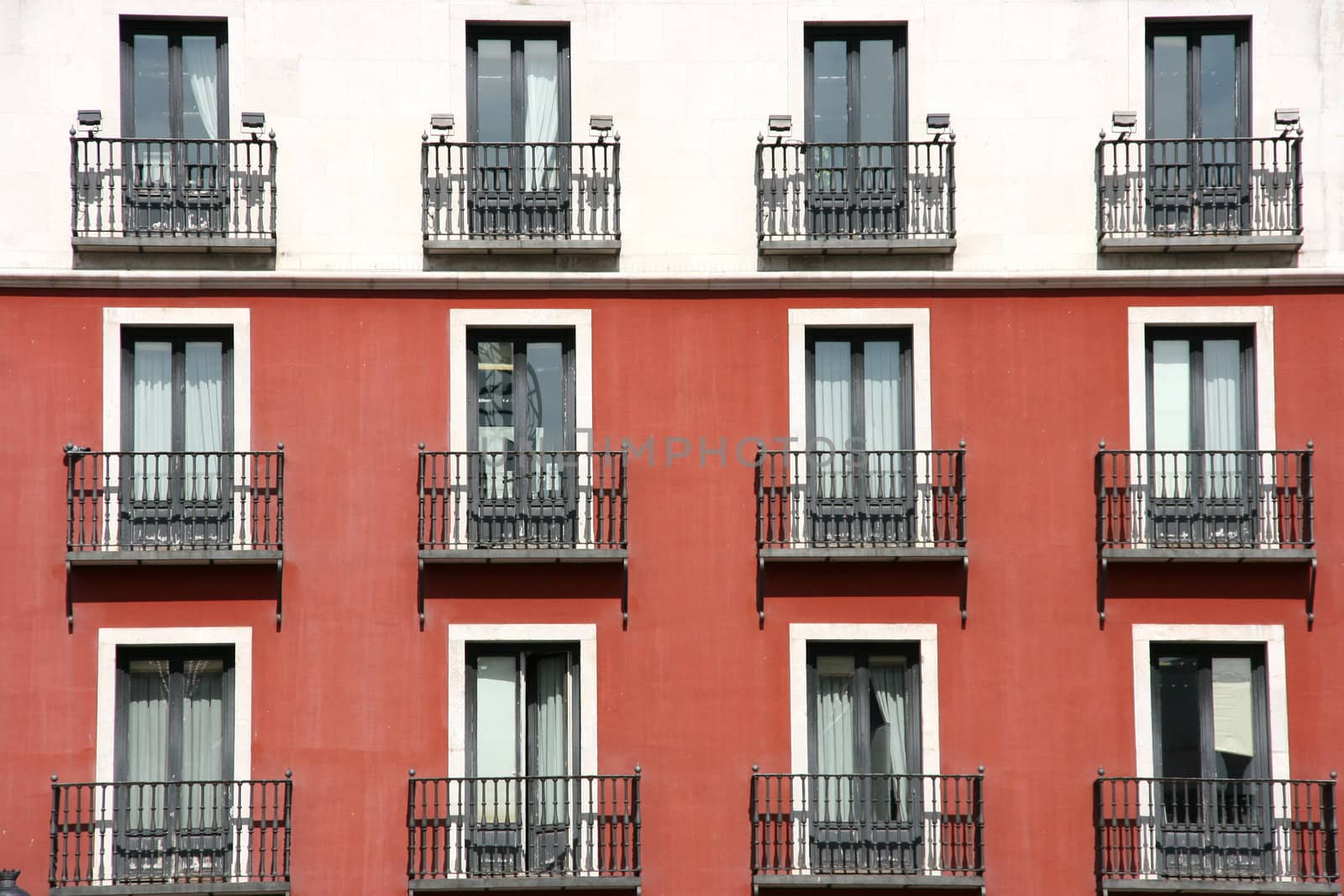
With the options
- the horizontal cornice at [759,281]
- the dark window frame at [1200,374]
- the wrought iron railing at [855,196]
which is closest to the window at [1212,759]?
the dark window frame at [1200,374]

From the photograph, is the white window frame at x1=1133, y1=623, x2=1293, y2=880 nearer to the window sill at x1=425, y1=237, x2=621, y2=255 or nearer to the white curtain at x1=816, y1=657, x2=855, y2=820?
the white curtain at x1=816, y1=657, x2=855, y2=820

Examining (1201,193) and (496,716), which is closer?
(496,716)

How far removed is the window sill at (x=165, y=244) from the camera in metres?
18.6

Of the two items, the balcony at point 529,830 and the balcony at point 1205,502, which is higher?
the balcony at point 1205,502

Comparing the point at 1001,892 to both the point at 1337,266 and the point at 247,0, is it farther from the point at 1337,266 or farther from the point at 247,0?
the point at 247,0

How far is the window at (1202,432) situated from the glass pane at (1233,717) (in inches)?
61.3

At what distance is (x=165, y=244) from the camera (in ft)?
61.0

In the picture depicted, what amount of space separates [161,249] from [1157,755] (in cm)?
1329

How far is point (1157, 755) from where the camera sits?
18.6 metres

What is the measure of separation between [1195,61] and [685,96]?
252 inches

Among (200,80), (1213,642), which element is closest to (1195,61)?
(1213,642)

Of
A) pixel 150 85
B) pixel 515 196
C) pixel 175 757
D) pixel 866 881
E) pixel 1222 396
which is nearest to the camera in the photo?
pixel 866 881

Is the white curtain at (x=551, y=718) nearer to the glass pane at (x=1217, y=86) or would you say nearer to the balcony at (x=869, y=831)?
the balcony at (x=869, y=831)

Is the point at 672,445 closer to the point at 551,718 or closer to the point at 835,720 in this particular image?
the point at 551,718
